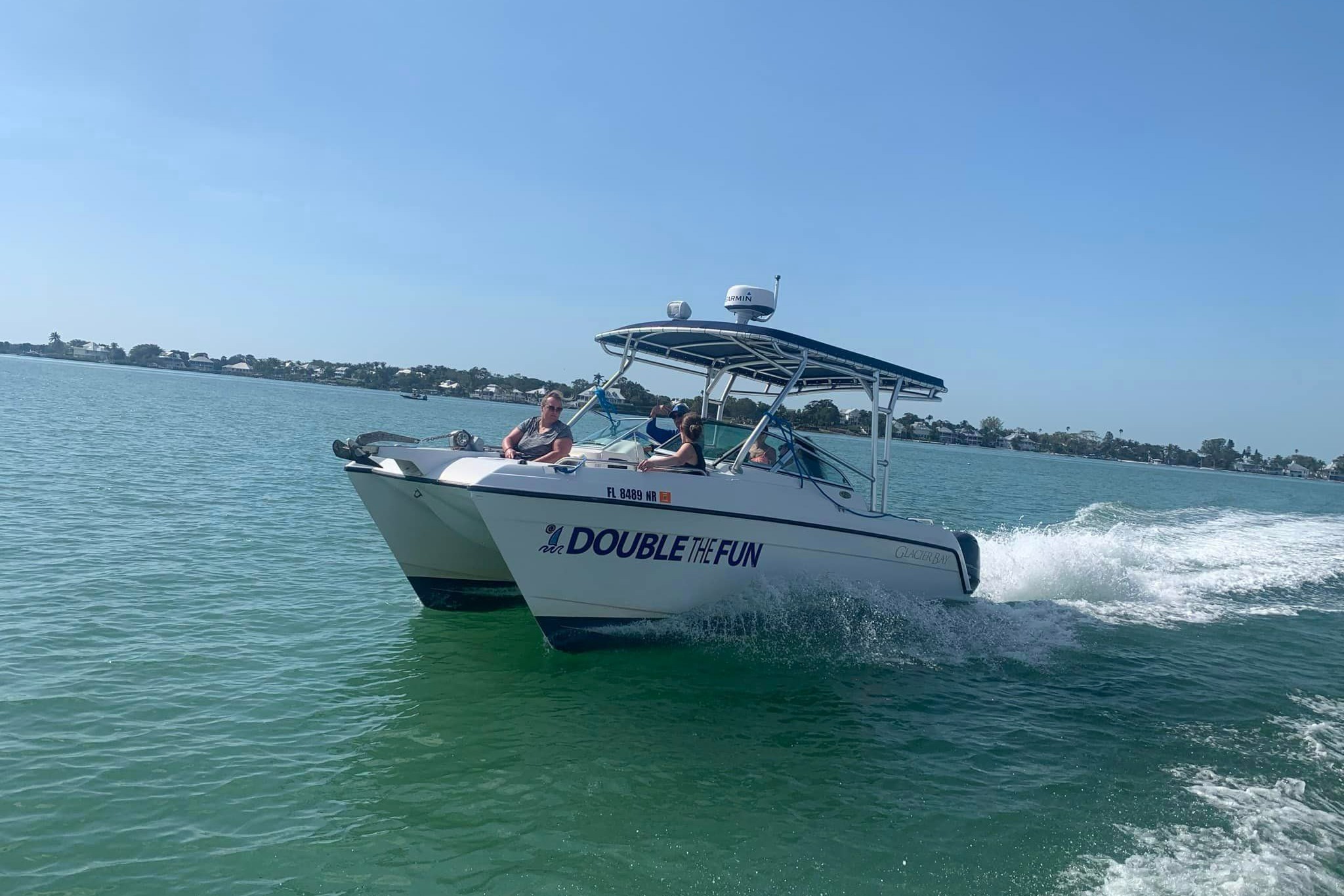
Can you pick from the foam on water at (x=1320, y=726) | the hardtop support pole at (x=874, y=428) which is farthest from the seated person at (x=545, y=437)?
the foam on water at (x=1320, y=726)

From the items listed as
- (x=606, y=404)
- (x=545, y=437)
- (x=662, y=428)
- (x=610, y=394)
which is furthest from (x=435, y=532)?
(x=662, y=428)

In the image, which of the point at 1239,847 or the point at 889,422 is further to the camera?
the point at 889,422

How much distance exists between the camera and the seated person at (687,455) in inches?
332

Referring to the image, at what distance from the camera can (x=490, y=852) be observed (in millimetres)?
4914

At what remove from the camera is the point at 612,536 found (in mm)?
8117

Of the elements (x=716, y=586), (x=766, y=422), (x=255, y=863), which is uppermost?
(x=766, y=422)

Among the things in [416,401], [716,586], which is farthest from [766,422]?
[416,401]

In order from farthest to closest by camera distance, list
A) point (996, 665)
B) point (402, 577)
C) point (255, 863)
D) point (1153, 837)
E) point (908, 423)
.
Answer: point (908, 423) → point (402, 577) → point (996, 665) → point (1153, 837) → point (255, 863)

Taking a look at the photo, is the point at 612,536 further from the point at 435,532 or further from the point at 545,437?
the point at 435,532

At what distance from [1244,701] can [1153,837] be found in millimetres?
4157

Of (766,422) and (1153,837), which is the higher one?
(766,422)

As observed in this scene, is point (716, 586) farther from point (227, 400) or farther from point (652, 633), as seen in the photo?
point (227, 400)

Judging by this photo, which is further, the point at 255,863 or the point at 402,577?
the point at 402,577

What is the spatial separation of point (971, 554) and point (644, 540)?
503cm
